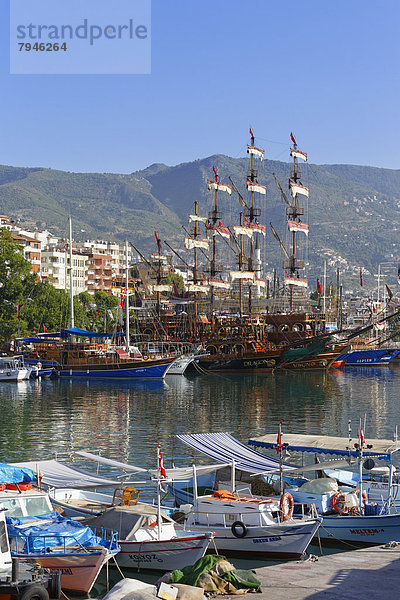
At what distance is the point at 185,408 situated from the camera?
219 ft

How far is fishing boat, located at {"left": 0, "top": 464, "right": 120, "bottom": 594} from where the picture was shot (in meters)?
21.7

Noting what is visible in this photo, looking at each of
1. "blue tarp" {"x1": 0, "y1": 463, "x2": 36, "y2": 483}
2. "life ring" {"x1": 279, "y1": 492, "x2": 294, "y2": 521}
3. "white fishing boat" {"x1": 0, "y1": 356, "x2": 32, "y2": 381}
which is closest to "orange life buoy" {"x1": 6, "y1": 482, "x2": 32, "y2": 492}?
"blue tarp" {"x1": 0, "y1": 463, "x2": 36, "y2": 483}

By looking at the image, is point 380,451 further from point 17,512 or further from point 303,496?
point 17,512

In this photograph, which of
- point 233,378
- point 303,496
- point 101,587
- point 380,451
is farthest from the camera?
point 233,378

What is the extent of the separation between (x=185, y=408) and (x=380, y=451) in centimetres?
3691

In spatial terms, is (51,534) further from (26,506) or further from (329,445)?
(329,445)

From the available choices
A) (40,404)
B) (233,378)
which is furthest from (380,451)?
(233,378)

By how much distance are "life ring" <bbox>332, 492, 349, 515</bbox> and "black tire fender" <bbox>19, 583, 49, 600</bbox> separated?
11.8 m

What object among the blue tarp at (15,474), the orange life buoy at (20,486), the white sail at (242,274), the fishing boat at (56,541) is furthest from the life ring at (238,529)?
the white sail at (242,274)

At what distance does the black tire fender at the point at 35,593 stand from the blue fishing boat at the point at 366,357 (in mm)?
106894

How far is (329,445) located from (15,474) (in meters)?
12.2

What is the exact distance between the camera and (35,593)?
1941 centimetres

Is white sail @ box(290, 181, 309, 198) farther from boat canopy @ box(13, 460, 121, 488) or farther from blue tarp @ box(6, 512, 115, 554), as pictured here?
blue tarp @ box(6, 512, 115, 554)

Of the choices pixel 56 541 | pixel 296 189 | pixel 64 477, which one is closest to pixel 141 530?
pixel 56 541
